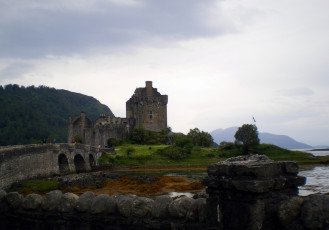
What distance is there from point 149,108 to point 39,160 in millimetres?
46390

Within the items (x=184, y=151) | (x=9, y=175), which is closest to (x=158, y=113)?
(x=184, y=151)

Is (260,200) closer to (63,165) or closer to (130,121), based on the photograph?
(63,165)

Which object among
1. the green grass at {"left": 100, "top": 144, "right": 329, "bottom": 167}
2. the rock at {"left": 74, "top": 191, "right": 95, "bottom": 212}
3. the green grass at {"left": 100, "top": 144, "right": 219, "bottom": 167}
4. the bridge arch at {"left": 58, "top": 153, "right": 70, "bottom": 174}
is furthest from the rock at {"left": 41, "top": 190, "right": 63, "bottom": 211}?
the green grass at {"left": 100, "top": 144, "right": 219, "bottom": 167}

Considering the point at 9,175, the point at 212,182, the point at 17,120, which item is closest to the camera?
the point at 212,182

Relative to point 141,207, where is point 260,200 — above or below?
above

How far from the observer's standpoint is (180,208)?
16.0 feet

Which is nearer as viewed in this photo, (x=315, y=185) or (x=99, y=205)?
(x=99, y=205)

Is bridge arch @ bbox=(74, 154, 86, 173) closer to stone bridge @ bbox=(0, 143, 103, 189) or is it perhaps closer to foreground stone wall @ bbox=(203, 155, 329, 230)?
stone bridge @ bbox=(0, 143, 103, 189)

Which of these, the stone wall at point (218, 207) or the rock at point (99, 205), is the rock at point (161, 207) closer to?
the stone wall at point (218, 207)

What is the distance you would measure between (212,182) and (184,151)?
54.4 meters

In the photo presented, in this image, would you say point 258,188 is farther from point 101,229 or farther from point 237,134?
point 237,134

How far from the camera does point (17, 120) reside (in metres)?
111

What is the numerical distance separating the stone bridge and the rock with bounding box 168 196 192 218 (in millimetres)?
24413

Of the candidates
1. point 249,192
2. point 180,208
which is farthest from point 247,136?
point 249,192
